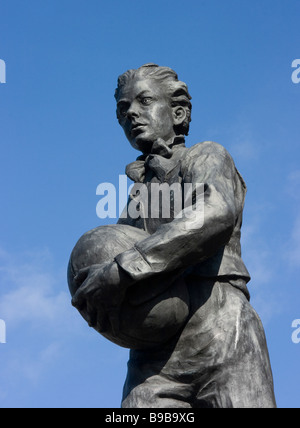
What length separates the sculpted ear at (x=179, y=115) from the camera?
7711mm

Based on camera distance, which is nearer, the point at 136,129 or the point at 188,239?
the point at 188,239

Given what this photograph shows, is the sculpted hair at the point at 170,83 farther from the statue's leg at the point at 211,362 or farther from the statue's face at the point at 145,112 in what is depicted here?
the statue's leg at the point at 211,362

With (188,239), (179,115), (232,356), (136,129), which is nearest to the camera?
(188,239)

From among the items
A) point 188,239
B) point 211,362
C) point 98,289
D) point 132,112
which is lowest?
point 211,362

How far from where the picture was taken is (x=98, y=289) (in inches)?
247

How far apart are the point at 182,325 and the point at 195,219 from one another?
87 cm

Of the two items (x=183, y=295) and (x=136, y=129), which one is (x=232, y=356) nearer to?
(x=183, y=295)

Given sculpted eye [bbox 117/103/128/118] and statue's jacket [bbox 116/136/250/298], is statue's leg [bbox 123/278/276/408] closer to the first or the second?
statue's jacket [bbox 116/136/250/298]

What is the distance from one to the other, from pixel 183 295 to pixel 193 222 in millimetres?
590

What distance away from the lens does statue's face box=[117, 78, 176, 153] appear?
→ 755 centimetres

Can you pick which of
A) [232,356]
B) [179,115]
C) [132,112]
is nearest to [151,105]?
[132,112]

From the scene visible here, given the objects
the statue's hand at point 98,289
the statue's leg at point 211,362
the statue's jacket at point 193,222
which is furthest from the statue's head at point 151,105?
the statue's hand at point 98,289
